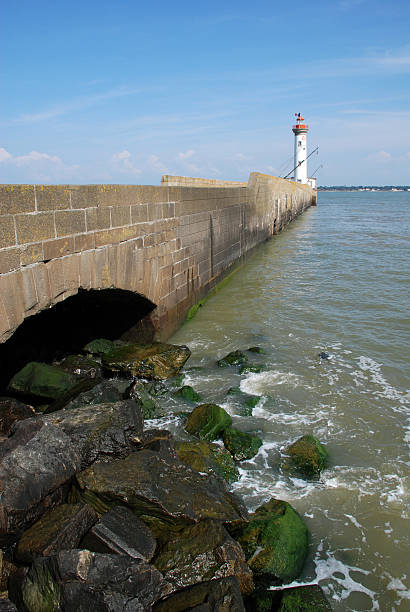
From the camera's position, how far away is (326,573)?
339 centimetres

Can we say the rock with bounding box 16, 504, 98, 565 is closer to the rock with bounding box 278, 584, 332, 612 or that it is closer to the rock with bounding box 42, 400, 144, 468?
the rock with bounding box 42, 400, 144, 468

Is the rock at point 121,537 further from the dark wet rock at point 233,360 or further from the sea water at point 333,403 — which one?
the dark wet rock at point 233,360

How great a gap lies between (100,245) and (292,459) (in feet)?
10.2

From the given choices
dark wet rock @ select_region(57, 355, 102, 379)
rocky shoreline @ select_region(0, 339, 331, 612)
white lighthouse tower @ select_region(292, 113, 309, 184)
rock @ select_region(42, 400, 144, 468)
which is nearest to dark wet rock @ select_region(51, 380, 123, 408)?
rocky shoreline @ select_region(0, 339, 331, 612)

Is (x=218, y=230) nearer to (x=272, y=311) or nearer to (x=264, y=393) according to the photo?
(x=272, y=311)

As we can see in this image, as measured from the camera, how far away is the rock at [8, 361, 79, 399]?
5.44m

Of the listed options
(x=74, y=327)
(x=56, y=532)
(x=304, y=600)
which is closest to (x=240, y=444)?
(x=304, y=600)

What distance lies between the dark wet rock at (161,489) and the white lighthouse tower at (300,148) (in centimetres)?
5153

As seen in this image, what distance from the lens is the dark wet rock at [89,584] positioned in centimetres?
254

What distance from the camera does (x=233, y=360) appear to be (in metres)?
7.18

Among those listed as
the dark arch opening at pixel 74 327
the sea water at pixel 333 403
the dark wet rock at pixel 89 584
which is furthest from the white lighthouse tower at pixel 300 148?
the dark wet rock at pixel 89 584

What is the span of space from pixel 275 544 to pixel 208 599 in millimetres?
815

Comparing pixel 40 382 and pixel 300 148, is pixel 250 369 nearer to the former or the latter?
pixel 40 382

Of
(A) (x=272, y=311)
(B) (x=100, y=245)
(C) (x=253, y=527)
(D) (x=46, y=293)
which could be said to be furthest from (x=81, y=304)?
(C) (x=253, y=527)
